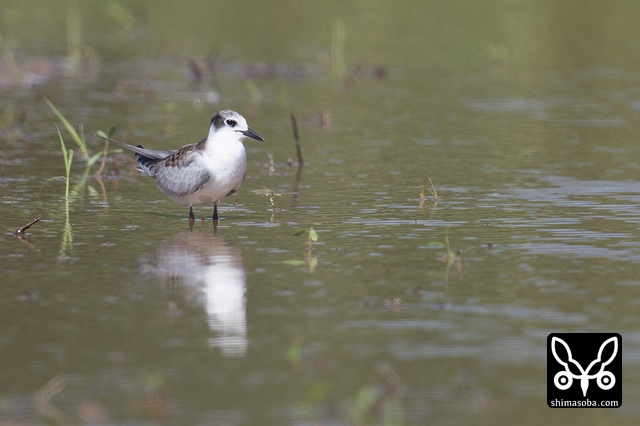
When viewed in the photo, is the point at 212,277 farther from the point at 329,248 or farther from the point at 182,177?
the point at 182,177

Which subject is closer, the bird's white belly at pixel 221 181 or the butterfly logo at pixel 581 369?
the butterfly logo at pixel 581 369

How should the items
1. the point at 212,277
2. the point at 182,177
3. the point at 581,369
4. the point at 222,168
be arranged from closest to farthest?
the point at 581,369, the point at 212,277, the point at 222,168, the point at 182,177

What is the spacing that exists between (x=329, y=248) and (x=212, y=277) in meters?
1.15

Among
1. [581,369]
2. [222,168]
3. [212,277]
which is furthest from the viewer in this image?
[222,168]

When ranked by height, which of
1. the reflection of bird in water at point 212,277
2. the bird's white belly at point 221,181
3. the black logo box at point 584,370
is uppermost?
the bird's white belly at point 221,181

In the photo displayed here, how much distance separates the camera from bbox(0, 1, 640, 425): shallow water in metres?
6.18

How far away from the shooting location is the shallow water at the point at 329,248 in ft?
20.3

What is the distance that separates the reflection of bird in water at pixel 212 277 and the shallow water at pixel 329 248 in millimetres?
25

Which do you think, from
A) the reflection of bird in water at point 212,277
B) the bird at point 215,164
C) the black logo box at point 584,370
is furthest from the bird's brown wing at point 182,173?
the black logo box at point 584,370

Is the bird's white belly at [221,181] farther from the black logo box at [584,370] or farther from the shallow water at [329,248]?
the black logo box at [584,370]

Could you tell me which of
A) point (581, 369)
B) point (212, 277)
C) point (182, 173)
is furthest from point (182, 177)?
point (581, 369)

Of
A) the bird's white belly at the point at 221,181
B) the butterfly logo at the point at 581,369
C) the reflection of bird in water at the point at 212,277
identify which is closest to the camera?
the butterfly logo at the point at 581,369

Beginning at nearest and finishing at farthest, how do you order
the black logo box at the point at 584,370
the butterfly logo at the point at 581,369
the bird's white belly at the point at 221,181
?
the black logo box at the point at 584,370 < the butterfly logo at the point at 581,369 < the bird's white belly at the point at 221,181

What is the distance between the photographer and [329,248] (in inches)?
363
